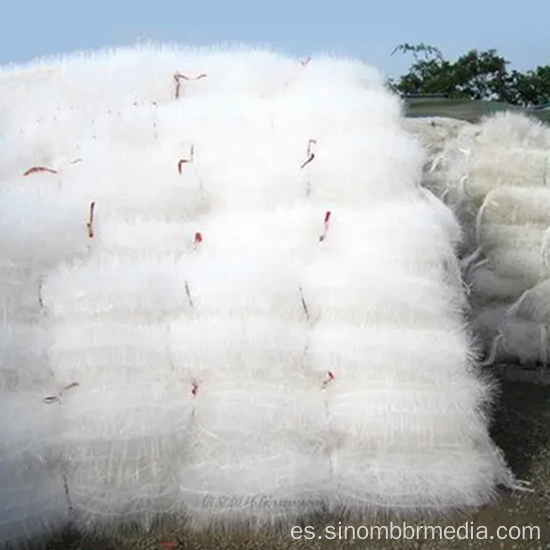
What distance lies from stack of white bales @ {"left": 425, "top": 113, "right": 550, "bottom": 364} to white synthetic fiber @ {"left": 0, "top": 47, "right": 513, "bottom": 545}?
1.42ft

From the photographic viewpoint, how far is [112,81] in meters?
2.10

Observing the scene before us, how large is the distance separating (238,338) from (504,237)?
98cm

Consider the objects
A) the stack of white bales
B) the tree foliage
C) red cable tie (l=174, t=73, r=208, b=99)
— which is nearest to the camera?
red cable tie (l=174, t=73, r=208, b=99)

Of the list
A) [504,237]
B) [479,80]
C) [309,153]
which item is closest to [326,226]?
[309,153]

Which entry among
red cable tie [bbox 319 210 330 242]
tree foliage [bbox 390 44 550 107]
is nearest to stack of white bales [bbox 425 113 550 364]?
red cable tie [bbox 319 210 330 242]

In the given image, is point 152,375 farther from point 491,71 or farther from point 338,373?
point 491,71

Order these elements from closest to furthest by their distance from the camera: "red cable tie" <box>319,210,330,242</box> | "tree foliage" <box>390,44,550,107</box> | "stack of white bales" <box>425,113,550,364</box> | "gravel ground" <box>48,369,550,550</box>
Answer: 1. "gravel ground" <box>48,369,550,550</box>
2. "red cable tie" <box>319,210,330,242</box>
3. "stack of white bales" <box>425,113,550,364</box>
4. "tree foliage" <box>390,44,550,107</box>

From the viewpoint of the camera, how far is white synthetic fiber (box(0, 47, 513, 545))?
172 centimetres

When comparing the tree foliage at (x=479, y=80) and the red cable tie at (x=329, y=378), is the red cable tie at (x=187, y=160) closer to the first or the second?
the red cable tie at (x=329, y=378)

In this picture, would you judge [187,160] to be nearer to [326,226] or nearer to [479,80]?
[326,226]

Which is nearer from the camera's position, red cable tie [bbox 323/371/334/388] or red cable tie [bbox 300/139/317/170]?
red cable tie [bbox 323/371/334/388]

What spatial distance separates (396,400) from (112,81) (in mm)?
1133

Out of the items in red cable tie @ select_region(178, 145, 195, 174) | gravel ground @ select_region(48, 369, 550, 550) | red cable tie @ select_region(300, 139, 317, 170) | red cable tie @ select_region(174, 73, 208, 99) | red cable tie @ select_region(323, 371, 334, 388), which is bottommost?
gravel ground @ select_region(48, 369, 550, 550)

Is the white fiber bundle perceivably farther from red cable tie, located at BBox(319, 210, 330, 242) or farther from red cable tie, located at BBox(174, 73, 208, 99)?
red cable tie, located at BBox(174, 73, 208, 99)
